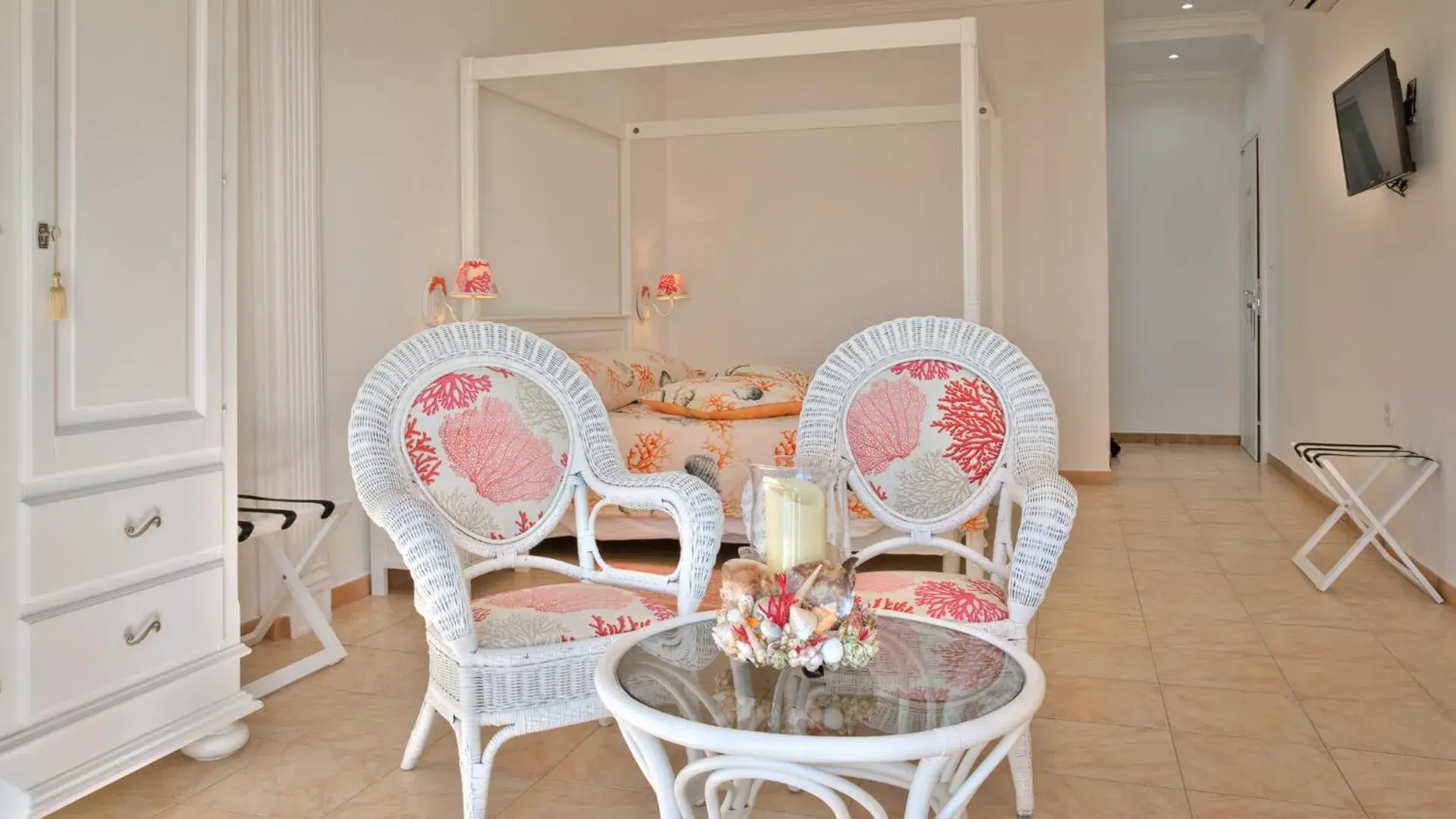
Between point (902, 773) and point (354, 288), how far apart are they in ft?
8.97

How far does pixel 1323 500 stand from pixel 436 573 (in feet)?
15.5

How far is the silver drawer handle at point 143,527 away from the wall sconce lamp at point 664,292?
394 centimetres

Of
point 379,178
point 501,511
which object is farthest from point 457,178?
point 501,511

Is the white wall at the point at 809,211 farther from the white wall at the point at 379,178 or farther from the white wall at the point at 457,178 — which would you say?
the white wall at the point at 379,178

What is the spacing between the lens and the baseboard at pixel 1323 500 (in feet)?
11.9

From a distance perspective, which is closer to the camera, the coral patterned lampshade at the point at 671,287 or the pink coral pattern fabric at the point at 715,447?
the pink coral pattern fabric at the point at 715,447

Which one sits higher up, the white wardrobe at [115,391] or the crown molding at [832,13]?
the crown molding at [832,13]

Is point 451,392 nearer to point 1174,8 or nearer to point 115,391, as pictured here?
point 115,391

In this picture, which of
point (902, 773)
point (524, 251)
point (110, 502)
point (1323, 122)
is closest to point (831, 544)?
point (902, 773)

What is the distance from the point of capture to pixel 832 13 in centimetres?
643

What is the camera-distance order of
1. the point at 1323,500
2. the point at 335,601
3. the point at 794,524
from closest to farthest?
the point at 794,524, the point at 335,601, the point at 1323,500

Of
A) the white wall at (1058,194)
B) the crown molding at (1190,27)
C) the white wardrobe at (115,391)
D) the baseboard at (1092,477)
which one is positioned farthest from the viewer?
the crown molding at (1190,27)

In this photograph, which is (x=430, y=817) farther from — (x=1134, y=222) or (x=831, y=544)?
(x=1134, y=222)

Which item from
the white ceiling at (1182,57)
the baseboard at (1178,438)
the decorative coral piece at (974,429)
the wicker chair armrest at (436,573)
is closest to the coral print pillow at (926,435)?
the decorative coral piece at (974,429)
